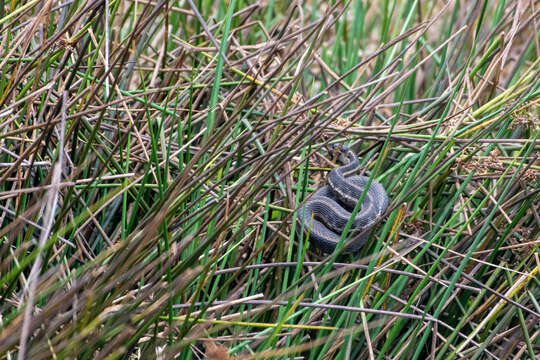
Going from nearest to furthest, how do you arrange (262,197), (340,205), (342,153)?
(262,197) < (342,153) < (340,205)

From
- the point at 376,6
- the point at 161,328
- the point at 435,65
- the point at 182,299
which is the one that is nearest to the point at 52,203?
the point at 161,328

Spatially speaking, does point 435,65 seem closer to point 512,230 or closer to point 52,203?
point 512,230

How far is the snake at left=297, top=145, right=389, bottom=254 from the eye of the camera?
151 inches

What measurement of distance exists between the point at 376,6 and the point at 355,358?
17.6 feet

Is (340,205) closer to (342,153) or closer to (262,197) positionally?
(342,153)

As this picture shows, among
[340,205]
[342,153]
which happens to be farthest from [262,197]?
[340,205]

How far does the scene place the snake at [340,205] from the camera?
3.84m

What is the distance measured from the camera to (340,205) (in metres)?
4.38

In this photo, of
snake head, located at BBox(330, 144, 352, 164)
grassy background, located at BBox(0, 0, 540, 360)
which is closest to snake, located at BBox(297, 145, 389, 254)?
snake head, located at BBox(330, 144, 352, 164)

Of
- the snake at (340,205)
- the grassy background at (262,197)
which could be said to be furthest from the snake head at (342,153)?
the grassy background at (262,197)

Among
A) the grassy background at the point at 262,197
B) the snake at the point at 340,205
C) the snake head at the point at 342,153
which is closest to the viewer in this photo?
the grassy background at the point at 262,197

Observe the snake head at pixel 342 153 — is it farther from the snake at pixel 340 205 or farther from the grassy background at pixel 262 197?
the grassy background at pixel 262 197

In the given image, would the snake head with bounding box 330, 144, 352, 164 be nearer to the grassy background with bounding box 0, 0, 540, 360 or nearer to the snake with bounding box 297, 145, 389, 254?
the snake with bounding box 297, 145, 389, 254

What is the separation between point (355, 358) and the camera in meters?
3.33
